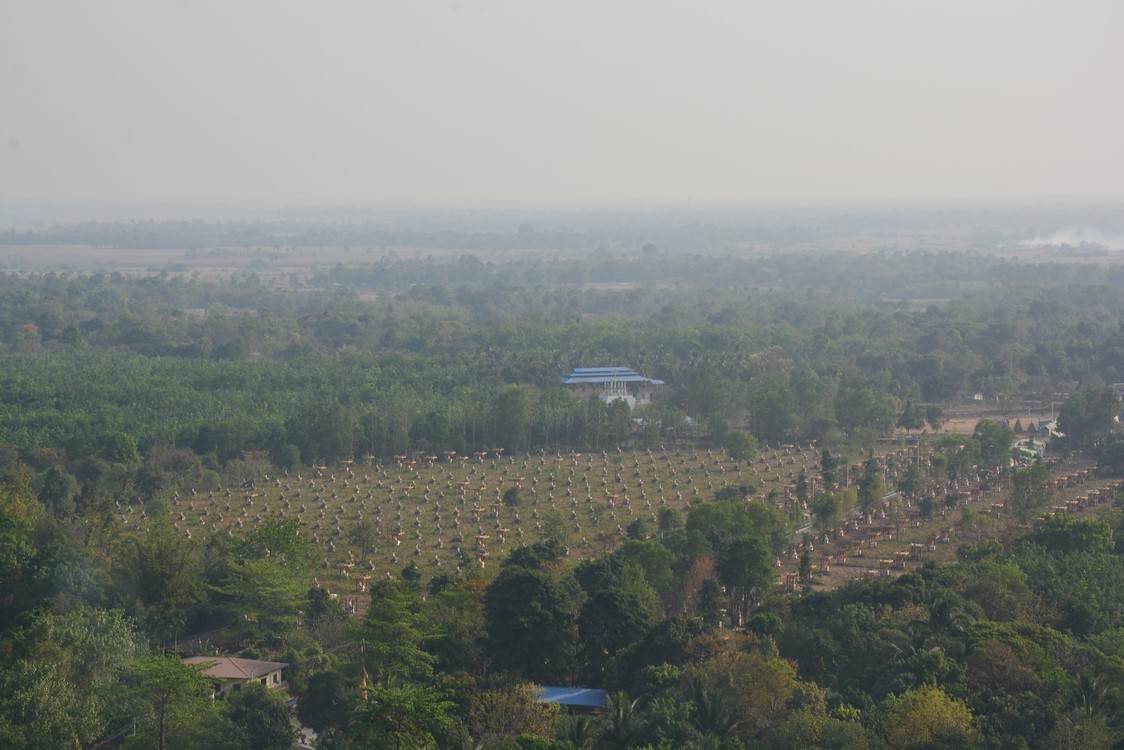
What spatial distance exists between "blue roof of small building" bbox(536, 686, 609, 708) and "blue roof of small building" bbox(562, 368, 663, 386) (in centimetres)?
3105

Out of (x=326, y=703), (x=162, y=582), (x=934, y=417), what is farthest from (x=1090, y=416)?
(x=326, y=703)

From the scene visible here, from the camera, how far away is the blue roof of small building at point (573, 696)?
796 inches

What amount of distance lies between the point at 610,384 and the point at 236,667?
3143 centimetres

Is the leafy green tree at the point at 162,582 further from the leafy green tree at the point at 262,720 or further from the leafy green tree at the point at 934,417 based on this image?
the leafy green tree at the point at 934,417

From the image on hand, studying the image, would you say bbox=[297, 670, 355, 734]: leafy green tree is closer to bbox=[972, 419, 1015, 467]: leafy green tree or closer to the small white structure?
the small white structure

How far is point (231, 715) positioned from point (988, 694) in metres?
10.4

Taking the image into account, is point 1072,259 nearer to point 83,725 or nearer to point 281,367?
point 281,367

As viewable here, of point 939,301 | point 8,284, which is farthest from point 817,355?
point 8,284

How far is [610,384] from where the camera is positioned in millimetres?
51938

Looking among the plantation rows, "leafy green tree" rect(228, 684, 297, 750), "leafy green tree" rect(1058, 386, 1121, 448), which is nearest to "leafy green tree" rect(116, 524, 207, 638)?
the plantation rows

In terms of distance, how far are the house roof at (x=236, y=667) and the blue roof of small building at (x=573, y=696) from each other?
14.6 ft

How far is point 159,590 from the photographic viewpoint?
2455 centimetres

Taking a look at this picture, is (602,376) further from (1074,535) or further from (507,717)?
(507,717)

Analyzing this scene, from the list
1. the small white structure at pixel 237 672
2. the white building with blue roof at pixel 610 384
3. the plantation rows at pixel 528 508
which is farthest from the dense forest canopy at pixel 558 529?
the white building with blue roof at pixel 610 384
